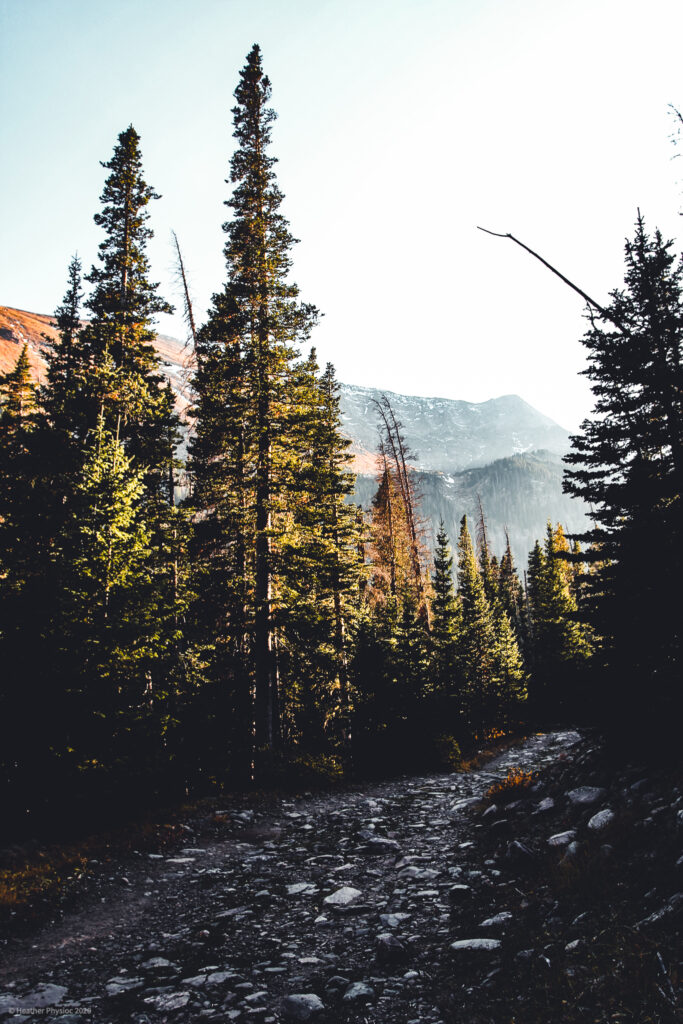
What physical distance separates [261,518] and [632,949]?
514 inches

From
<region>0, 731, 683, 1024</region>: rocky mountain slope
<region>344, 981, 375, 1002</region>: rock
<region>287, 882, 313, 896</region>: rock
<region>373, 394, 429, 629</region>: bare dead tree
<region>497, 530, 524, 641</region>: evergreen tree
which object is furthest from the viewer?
<region>497, 530, 524, 641</region>: evergreen tree

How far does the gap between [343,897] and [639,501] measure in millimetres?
9016

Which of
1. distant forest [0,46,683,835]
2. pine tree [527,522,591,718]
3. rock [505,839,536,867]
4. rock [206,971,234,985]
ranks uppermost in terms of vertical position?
distant forest [0,46,683,835]

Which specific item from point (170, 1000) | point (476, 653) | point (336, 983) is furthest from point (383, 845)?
point (476, 653)

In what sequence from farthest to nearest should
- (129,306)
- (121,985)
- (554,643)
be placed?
(554,643) → (129,306) → (121,985)

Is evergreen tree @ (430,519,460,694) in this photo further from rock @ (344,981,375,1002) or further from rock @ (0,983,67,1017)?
rock @ (0,983,67,1017)

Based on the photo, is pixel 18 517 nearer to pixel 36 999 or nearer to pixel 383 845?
pixel 36 999

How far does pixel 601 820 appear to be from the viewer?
586cm

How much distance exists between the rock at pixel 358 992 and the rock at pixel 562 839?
3.14m

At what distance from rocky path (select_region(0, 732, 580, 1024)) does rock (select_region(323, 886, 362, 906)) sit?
3cm

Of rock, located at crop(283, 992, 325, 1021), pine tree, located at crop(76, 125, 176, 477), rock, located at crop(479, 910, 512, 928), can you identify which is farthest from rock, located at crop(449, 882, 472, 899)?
pine tree, located at crop(76, 125, 176, 477)

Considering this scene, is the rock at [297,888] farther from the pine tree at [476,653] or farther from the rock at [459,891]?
the pine tree at [476,653]

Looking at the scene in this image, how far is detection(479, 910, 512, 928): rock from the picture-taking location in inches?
189

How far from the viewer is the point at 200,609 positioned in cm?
1581
